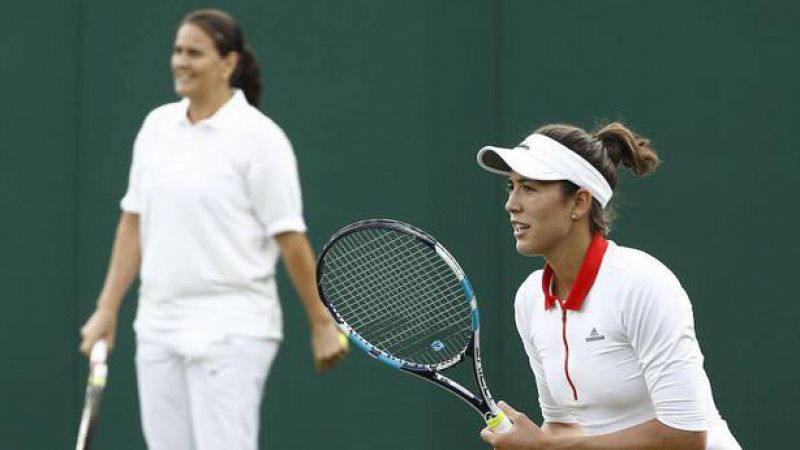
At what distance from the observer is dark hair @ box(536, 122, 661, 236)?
3.84 meters

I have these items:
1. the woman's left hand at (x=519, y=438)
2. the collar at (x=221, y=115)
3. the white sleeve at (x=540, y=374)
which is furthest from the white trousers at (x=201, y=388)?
the woman's left hand at (x=519, y=438)

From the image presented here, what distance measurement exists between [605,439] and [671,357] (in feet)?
0.75

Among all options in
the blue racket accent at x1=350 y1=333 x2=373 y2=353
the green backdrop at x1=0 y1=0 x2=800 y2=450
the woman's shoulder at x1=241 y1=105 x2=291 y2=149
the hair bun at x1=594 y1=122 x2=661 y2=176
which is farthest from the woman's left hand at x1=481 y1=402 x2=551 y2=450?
the green backdrop at x1=0 y1=0 x2=800 y2=450

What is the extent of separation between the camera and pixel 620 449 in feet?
12.1

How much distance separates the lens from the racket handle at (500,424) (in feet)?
12.4

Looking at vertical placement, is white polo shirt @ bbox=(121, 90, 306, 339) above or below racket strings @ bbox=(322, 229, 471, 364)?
above

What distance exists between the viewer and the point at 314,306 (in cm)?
434

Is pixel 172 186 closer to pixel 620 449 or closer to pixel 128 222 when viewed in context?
pixel 128 222

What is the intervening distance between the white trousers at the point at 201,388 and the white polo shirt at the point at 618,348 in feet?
2.37

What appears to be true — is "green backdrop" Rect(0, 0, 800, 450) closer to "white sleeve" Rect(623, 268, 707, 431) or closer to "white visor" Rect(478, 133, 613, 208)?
"white visor" Rect(478, 133, 613, 208)

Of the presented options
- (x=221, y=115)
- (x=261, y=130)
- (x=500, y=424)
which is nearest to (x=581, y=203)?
(x=500, y=424)

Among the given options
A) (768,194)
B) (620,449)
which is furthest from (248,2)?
(620,449)

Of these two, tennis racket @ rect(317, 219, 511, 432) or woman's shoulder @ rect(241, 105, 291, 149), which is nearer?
woman's shoulder @ rect(241, 105, 291, 149)

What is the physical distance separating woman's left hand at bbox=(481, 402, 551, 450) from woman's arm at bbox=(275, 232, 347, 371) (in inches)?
28.1
